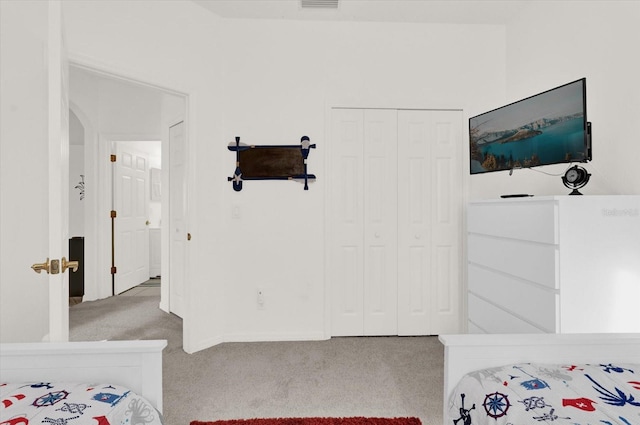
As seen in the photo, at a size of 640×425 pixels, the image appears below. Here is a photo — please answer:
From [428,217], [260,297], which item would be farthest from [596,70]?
[260,297]

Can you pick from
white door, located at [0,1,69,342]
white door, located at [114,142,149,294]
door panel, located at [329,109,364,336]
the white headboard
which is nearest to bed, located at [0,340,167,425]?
the white headboard

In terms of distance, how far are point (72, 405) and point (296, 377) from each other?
164 cm

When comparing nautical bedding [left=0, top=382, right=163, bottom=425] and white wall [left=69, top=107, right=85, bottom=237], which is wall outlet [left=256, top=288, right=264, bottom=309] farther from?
white wall [left=69, top=107, right=85, bottom=237]

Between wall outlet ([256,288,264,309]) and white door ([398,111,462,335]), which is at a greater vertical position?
white door ([398,111,462,335])

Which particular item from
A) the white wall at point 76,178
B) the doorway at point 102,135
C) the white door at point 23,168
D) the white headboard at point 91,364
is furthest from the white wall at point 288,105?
the white wall at point 76,178

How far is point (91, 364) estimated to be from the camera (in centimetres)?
104

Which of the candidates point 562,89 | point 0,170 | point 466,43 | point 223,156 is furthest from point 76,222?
point 562,89

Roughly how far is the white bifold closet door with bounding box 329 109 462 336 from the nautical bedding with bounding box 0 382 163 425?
2.22 metres

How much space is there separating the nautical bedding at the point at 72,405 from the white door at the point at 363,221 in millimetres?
2237

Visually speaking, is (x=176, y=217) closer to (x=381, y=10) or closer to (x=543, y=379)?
(x=381, y=10)

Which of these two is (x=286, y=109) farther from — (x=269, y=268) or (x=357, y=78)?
(x=269, y=268)

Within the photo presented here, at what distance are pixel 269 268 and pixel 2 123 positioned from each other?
6.52 ft

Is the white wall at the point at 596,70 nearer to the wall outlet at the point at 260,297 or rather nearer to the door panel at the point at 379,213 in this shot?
the door panel at the point at 379,213

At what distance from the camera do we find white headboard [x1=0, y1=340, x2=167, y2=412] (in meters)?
1.03
